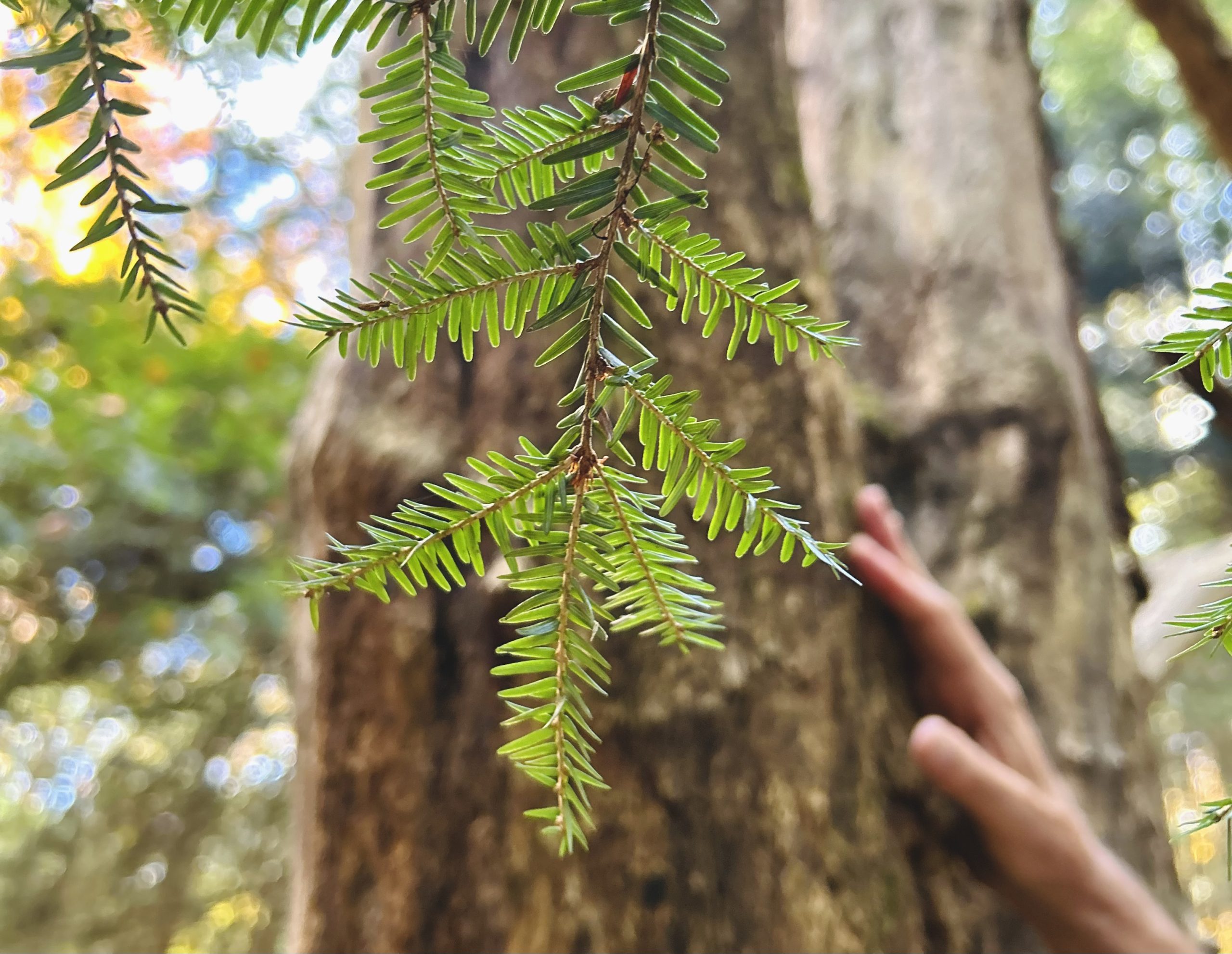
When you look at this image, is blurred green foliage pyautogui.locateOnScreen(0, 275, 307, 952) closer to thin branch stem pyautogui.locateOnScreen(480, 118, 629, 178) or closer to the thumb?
the thumb

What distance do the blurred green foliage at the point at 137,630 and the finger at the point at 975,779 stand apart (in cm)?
142

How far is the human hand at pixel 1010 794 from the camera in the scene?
0.70 metres

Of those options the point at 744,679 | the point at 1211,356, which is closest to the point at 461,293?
the point at 1211,356

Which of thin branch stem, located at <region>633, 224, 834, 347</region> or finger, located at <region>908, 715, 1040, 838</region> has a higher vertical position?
thin branch stem, located at <region>633, 224, 834, 347</region>

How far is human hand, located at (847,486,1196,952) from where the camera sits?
0.70 meters

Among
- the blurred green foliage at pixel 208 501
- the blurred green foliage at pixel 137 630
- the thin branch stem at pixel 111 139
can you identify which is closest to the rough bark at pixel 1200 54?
the blurred green foliage at pixel 208 501

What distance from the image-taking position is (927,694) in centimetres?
81

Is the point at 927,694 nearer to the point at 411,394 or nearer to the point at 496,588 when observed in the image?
the point at 496,588

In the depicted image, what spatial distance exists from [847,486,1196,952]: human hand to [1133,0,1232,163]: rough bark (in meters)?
0.93

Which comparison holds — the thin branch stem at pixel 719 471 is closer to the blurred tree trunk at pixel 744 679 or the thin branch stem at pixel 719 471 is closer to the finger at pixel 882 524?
the blurred tree trunk at pixel 744 679

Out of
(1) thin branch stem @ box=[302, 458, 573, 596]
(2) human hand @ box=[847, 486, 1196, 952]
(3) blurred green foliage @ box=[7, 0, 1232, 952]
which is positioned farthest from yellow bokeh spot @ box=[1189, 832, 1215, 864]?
(1) thin branch stem @ box=[302, 458, 573, 596]

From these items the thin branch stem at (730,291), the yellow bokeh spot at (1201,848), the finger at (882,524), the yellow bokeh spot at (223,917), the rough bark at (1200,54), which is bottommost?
the yellow bokeh spot at (1201,848)

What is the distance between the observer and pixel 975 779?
2.29ft

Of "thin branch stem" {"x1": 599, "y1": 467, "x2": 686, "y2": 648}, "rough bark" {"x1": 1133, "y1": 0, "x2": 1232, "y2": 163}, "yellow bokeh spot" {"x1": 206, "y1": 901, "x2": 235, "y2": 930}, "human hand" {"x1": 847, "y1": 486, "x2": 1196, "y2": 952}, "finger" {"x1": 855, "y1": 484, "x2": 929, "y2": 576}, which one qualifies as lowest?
"yellow bokeh spot" {"x1": 206, "y1": 901, "x2": 235, "y2": 930}
